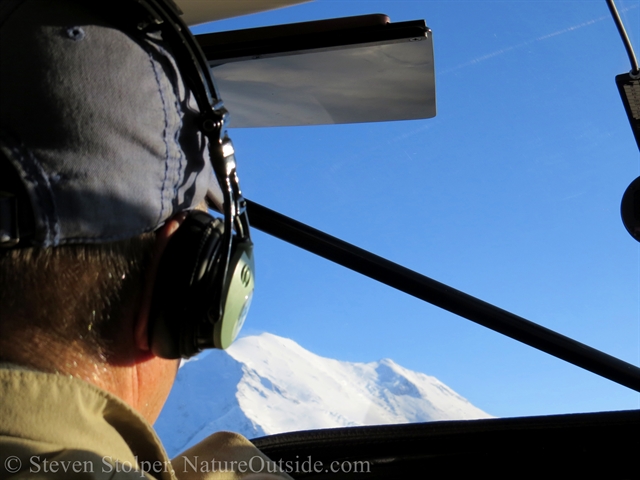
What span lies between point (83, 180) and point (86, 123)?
61mm

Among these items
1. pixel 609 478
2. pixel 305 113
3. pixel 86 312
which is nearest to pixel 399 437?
pixel 609 478

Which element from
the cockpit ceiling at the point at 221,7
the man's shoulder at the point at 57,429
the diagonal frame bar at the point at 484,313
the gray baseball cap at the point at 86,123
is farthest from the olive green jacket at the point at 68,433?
the cockpit ceiling at the point at 221,7

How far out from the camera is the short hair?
2.16 ft

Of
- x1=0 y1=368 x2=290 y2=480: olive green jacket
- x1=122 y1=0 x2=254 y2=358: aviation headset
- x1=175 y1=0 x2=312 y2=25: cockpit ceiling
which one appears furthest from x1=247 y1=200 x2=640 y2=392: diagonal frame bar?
x1=0 y1=368 x2=290 y2=480: olive green jacket

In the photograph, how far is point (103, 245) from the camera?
71cm

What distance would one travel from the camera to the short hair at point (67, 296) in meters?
0.66

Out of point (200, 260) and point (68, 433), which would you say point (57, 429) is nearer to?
point (68, 433)

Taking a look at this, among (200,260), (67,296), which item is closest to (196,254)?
(200,260)

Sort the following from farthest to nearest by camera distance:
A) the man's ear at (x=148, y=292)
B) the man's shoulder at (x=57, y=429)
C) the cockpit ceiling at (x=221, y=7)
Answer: the cockpit ceiling at (x=221, y=7) < the man's ear at (x=148, y=292) < the man's shoulder at (x=57, y=429)

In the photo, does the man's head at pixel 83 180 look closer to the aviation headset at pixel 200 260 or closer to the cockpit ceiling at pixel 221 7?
the aviation headset at pixel 200 260

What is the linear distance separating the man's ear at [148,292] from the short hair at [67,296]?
15 mm

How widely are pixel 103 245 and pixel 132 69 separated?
206 mm

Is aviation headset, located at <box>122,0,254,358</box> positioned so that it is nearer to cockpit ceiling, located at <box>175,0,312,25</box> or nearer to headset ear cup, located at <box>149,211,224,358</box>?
headset ear cup, located at <box>149,211,224,358</box>

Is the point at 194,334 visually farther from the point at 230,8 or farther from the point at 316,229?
the point at 230,8
